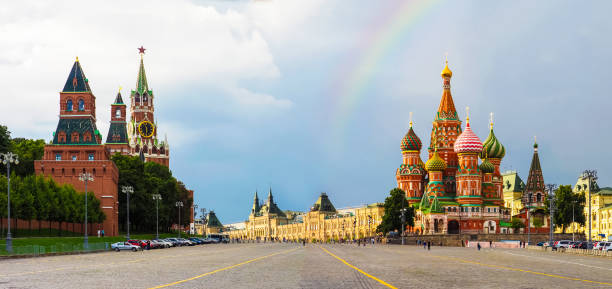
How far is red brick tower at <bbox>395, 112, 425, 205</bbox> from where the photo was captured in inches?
5664

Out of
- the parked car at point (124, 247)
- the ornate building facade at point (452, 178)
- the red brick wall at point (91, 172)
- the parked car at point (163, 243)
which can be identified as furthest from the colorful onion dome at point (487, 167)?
the parked car at point (124, 247)

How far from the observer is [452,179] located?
142250mm

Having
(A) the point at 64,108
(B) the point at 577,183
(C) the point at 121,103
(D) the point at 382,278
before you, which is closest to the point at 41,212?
(A) the point at 64,108

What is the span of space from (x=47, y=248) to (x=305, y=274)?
34.4m

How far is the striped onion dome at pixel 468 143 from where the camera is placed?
132750 mm

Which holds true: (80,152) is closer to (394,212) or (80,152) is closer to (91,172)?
(91,172)

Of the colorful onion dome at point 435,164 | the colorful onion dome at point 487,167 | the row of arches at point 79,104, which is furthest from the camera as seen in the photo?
the colorful onion dome at point 487,167

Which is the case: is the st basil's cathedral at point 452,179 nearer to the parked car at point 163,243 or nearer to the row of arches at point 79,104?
the parked car at point 163,243

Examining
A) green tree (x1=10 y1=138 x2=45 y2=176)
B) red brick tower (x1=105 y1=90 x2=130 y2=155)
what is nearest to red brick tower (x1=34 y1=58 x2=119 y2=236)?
green tree (x1=10 y1=138 x2=45 y2=176)

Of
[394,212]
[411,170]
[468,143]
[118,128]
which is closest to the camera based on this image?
[394,212]

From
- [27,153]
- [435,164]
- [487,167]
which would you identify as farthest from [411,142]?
[27,153]

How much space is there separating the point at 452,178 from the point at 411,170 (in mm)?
8781

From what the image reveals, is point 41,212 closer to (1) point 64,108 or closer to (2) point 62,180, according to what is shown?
(2) point 62,180

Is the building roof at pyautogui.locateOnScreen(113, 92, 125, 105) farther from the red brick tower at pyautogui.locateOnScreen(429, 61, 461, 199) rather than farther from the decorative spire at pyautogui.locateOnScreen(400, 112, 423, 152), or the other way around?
the red brick tower at pyautogui.locateOnScreen(429, 61, 461, 199)
